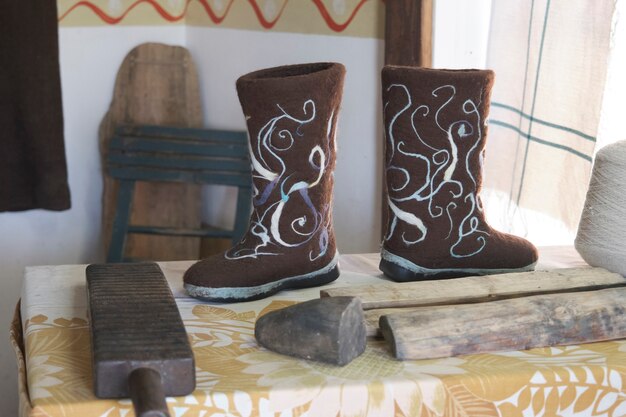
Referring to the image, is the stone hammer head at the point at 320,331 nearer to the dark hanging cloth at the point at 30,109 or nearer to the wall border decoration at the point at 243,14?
the wall border decoration at the point at 243,14

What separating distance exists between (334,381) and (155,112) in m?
1.62

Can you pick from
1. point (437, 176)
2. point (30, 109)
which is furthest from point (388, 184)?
point (30, 109)

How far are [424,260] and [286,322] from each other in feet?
0.84

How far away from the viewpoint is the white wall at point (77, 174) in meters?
2.19

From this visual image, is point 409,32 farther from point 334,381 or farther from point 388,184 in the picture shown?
point 334,381

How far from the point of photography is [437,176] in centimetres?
97

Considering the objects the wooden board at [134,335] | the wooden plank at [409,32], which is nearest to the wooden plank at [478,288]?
the wooden board at [134,335]

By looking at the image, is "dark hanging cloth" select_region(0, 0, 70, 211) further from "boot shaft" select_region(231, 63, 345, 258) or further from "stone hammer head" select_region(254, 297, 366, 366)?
"stone hammer head" select_region(254, 297, 366, 366)

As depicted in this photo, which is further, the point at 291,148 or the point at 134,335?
the point at 291,148

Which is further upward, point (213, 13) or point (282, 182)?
point (213, 13)

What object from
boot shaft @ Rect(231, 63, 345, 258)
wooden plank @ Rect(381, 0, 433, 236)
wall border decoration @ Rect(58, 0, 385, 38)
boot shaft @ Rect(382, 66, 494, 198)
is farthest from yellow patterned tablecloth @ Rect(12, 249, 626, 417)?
wall border decoration @ Rect(58, 0, 385, 38)

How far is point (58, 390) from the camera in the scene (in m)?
0.70

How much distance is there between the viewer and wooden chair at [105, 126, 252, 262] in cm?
213

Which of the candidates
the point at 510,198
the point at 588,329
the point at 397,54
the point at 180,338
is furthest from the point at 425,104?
the point at 397,54
